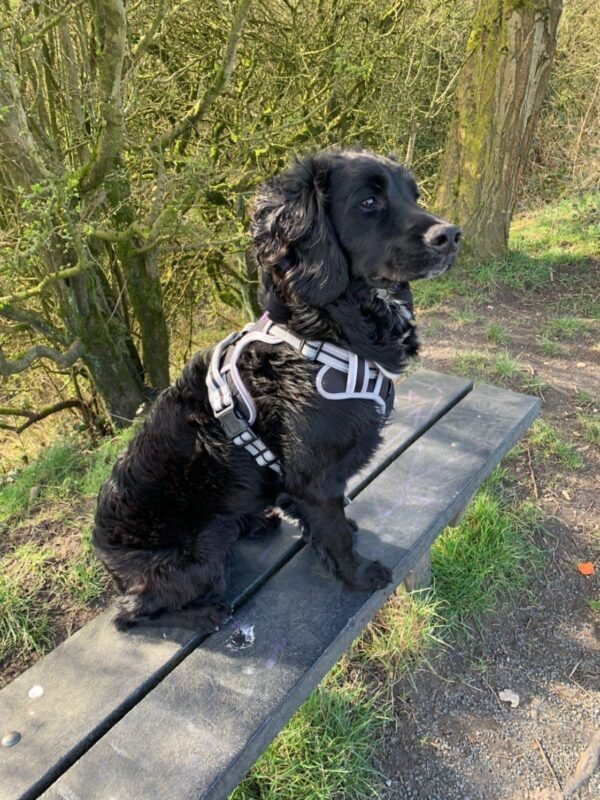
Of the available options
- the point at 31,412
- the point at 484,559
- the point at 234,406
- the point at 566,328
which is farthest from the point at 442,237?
the point at 31,412

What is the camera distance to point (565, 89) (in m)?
8.69

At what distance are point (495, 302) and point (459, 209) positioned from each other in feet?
3.31

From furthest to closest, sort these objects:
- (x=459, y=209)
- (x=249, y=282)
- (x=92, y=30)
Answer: (x=249, y=282), (x=459, y=209), (x=92, y=30)

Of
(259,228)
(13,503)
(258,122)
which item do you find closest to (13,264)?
(13,503)

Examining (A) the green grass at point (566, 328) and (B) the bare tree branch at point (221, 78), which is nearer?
(B) the bare tree branch at point (221, 78)

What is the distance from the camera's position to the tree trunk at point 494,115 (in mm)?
4484

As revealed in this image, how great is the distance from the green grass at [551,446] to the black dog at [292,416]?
144cm

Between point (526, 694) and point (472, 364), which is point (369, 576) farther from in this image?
point (472, 364)

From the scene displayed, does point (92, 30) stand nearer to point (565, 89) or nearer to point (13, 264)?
point (13, 264)

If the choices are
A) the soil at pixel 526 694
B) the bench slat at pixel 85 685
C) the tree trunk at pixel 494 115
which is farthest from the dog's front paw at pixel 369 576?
the tree trunk at pixel 494 115

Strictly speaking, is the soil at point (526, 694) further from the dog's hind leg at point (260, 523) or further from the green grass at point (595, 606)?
the dog's hind leg at point (260, 523)

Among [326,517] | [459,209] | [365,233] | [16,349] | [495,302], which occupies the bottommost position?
[16,349]

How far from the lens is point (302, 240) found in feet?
5.82

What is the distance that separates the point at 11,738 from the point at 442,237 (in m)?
1.98
